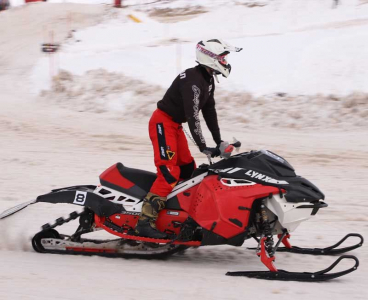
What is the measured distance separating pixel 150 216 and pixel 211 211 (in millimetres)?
620

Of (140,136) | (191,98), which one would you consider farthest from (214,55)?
(140,136)

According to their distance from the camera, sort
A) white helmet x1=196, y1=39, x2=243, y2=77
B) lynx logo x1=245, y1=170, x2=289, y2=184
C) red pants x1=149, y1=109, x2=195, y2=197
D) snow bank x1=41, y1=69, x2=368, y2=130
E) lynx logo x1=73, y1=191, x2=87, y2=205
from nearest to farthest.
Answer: lynx logo x1=245, y1=170, x2=289, y2=184, white helmet x1=196, y1=39, x2=243, y2=77, red pants x1=149, y1=109, x2=195, y2=197, lynx logo x1=73, y1=191, x2=87, y2=205, snow bank x1=41, y1=69, x2=368, y2=130

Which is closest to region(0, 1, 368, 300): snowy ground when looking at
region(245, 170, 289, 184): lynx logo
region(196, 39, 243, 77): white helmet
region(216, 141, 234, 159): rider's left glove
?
region(245, 170, 289, 184): lynx logo

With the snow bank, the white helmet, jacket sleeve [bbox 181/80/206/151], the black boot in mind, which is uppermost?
the white helmet

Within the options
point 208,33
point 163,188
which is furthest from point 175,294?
point 208,33

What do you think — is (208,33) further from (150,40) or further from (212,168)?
(212,168)

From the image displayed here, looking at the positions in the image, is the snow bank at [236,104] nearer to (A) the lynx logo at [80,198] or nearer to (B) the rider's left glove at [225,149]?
(A) the lynx logo at [80,198]

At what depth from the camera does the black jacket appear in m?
5.03

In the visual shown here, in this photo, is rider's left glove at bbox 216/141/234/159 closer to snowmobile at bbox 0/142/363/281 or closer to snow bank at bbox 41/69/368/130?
snowmobile at bbox 0/142/363/281

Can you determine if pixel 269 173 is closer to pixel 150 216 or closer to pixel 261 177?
pixel 261 177

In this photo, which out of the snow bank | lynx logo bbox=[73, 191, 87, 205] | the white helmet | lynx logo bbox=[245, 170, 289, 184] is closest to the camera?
lynx logo bbox=[245, 170, 289, 184]

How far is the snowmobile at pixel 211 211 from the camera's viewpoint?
190 inches

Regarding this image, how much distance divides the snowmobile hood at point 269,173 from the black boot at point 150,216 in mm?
594

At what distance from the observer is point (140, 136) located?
39.7 ft
